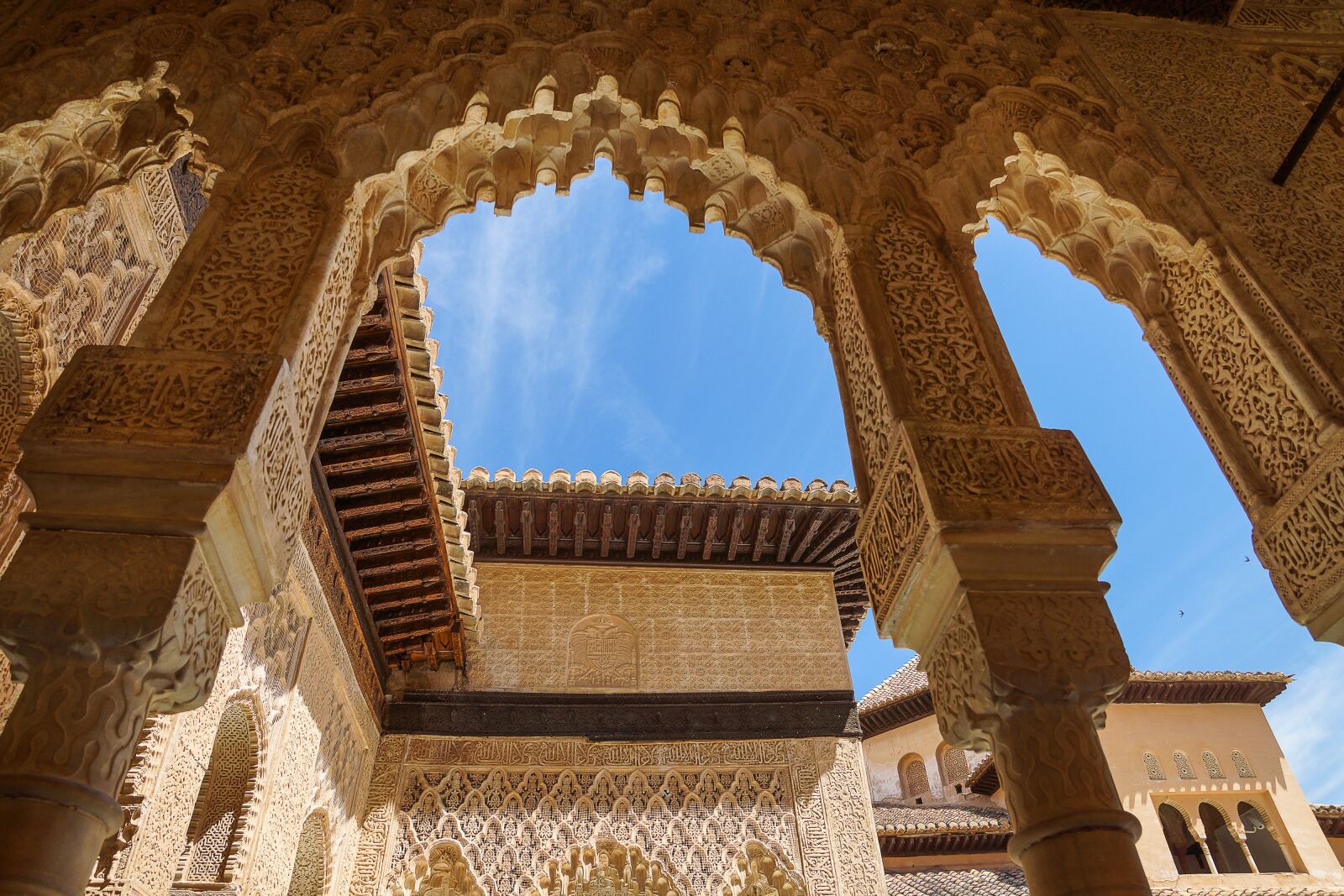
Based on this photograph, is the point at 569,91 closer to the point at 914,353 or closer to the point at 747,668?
the point at 914,353

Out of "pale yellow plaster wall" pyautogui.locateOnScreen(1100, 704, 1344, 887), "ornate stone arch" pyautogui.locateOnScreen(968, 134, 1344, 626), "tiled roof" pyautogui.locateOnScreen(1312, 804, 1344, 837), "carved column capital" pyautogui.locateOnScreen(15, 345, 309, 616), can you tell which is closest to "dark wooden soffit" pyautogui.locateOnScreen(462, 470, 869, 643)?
"ornate stone arch" pyautogui.locateOnScreen(968, 134, 1344, 626)

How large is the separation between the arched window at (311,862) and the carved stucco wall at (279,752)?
7 cm

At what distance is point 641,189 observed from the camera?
4531 mm

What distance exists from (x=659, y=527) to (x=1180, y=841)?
32.4 ft

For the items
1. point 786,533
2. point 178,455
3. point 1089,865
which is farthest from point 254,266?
point 786,533

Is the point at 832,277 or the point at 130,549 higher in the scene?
the point at 832,277

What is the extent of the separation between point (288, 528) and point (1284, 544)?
305 centimetres

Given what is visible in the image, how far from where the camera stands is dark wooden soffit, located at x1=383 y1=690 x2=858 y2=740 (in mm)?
8141

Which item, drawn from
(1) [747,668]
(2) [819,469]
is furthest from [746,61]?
(2) [819,469]

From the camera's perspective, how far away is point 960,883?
11492 millimetres

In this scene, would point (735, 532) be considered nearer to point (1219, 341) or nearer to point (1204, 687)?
point (1219, 341)

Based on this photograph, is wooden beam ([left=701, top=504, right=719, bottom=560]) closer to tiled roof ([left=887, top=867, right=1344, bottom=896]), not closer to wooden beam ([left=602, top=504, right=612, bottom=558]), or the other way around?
wooden beam ([left=602, top=504, right=612, bottom=558])

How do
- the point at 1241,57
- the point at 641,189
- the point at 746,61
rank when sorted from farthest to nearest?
the point at 1241,57, the point at 641,189, the point at 746,61

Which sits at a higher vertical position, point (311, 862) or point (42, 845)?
point (311, 862)
